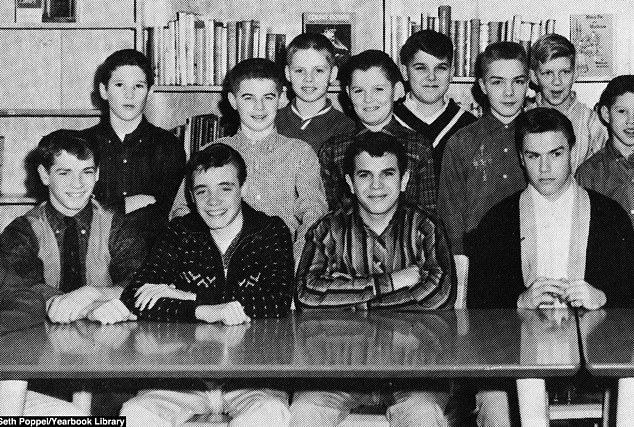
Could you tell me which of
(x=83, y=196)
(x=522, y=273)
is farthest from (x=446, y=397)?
(x=83, y=196)

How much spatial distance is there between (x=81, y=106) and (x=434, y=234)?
2158mm

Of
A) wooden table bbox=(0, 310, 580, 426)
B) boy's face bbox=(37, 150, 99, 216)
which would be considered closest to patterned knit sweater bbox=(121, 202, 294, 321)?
wooden table bbox=(0, 310, 580, 426)

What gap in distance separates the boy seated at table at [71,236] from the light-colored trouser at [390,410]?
2.50ft

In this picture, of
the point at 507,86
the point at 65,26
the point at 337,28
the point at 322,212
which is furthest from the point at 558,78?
the point at 65,26

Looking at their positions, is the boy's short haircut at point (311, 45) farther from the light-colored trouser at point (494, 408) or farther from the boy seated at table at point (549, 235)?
the light-colored trouser at point (494, 408)

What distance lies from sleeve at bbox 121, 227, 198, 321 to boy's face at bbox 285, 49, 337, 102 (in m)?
1.07

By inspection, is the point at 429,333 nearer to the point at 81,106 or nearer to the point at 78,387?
the point at 78,387

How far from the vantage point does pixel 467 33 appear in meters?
4.39

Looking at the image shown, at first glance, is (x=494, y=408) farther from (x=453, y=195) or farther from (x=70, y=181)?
(x=70, y=181)

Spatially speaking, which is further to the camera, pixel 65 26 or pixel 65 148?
pixel 65 26

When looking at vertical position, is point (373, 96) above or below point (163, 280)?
above

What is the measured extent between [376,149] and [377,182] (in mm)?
123

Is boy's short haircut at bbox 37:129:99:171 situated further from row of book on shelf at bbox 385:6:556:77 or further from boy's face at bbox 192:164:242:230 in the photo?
row of book on shelf at bbox 385:6:556:77

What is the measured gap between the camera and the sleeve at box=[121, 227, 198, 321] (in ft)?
8.53
